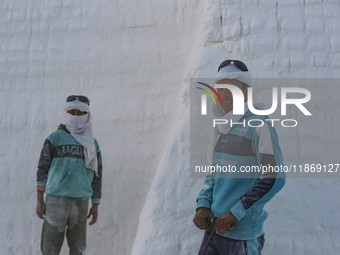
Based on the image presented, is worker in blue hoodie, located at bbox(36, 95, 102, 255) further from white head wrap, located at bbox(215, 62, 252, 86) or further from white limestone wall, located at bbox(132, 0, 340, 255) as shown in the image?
white head wrap, located at bbox(215, 62, 252, 86)

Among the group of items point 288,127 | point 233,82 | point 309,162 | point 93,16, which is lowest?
point 309,162

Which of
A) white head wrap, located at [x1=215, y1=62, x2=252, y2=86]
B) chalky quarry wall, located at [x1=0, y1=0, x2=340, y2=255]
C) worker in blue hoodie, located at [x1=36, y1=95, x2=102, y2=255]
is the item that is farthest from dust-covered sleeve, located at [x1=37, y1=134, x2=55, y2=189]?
white head wrap, located at [x1=215, y1=62, x2=252, y2=86]

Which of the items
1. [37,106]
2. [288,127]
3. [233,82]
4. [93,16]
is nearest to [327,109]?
[288,127]

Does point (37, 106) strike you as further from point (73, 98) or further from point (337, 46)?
point (337, 46)

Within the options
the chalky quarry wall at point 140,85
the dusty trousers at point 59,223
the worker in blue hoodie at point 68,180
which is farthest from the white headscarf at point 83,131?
the chalky quarry wall at point 140,85

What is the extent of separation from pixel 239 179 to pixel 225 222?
0.25 m

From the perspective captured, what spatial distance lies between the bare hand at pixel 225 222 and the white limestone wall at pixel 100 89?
6.11 feet

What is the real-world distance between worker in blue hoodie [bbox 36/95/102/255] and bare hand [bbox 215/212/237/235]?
4.64 ft

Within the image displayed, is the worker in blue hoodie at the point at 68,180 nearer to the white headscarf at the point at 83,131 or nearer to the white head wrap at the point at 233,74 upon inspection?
the white headscarf at the point at 83,131

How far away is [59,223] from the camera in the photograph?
2793mm

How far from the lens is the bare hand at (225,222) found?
5.86 ft

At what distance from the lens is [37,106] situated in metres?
3.98

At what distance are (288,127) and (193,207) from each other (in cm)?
106

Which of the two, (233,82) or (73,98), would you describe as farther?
(73,98)
